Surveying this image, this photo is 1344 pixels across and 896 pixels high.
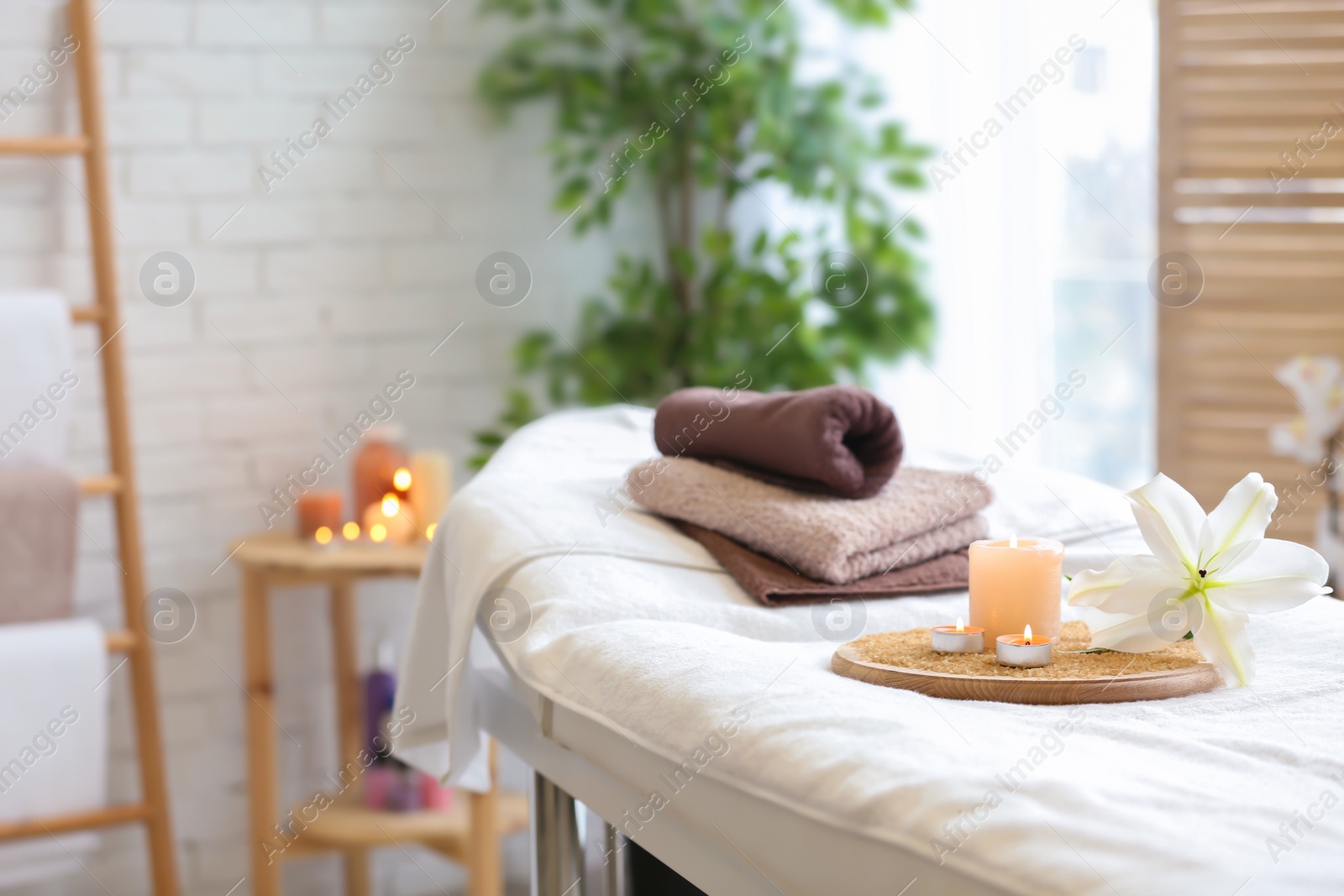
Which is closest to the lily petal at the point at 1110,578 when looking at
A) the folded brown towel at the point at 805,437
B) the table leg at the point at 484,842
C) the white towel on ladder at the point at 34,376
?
the folded brown towel at the point at 805,437

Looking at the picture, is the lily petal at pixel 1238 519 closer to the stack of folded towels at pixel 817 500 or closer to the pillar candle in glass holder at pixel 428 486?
the stack of folded towels at pixel 817 500

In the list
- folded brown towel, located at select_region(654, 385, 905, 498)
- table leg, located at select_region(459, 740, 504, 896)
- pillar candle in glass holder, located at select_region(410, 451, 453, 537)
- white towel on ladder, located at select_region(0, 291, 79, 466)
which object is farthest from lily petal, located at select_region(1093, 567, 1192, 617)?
white towel on ladder, located at select_region(0, 291, 79, 466)

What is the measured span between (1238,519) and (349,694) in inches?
66.5

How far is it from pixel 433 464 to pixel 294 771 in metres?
0.61

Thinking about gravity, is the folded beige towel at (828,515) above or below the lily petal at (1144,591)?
below

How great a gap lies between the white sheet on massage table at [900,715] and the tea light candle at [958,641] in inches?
2.8

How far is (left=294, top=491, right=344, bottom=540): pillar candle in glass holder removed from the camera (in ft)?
6.19

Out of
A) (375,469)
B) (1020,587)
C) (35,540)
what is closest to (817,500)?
(1020,587)

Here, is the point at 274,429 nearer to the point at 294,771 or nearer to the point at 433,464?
the point at 433,464

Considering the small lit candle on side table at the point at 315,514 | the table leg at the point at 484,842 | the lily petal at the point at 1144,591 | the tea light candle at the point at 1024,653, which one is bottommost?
the table leg at the point at 484,842

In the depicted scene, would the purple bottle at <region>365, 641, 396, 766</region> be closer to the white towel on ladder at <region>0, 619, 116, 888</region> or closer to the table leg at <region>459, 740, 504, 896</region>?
the table leg at <region>459, 740, 504, 896</region>

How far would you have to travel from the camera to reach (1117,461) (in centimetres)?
220

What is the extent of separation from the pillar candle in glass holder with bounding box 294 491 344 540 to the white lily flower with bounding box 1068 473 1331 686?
141 centimetres

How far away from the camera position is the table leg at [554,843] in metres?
0.94
